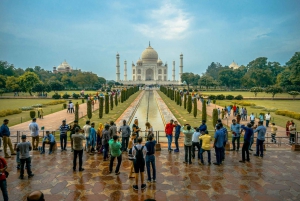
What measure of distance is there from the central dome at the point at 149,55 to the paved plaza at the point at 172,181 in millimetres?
75191

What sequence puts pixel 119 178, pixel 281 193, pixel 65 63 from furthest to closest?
pixel 65 63
pixel 119 178
pixel 281 193

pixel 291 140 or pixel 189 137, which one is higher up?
pixel 189 137

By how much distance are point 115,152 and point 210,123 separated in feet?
30.4

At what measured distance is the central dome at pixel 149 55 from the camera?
8031 centimetres

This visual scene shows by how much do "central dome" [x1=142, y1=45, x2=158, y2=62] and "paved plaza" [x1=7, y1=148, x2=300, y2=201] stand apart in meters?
75.2

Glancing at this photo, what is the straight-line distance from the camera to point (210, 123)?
44.9ft

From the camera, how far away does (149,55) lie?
8044 cm

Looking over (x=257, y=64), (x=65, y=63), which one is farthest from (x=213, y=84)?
(x=65, y=63)

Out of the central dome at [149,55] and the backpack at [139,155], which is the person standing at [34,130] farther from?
the central dome at [149,55]

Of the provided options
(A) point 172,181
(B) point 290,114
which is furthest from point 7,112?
(B) point 290,114

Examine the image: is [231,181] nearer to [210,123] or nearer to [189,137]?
[189,137]

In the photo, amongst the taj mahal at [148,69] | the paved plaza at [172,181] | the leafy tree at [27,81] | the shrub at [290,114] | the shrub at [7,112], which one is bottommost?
the paved plaza at [172,181]

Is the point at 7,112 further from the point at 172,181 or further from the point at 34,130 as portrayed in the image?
the point at 172,181

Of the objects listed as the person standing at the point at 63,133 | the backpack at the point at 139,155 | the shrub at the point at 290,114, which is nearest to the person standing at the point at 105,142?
the person standing at the point at 63,133
